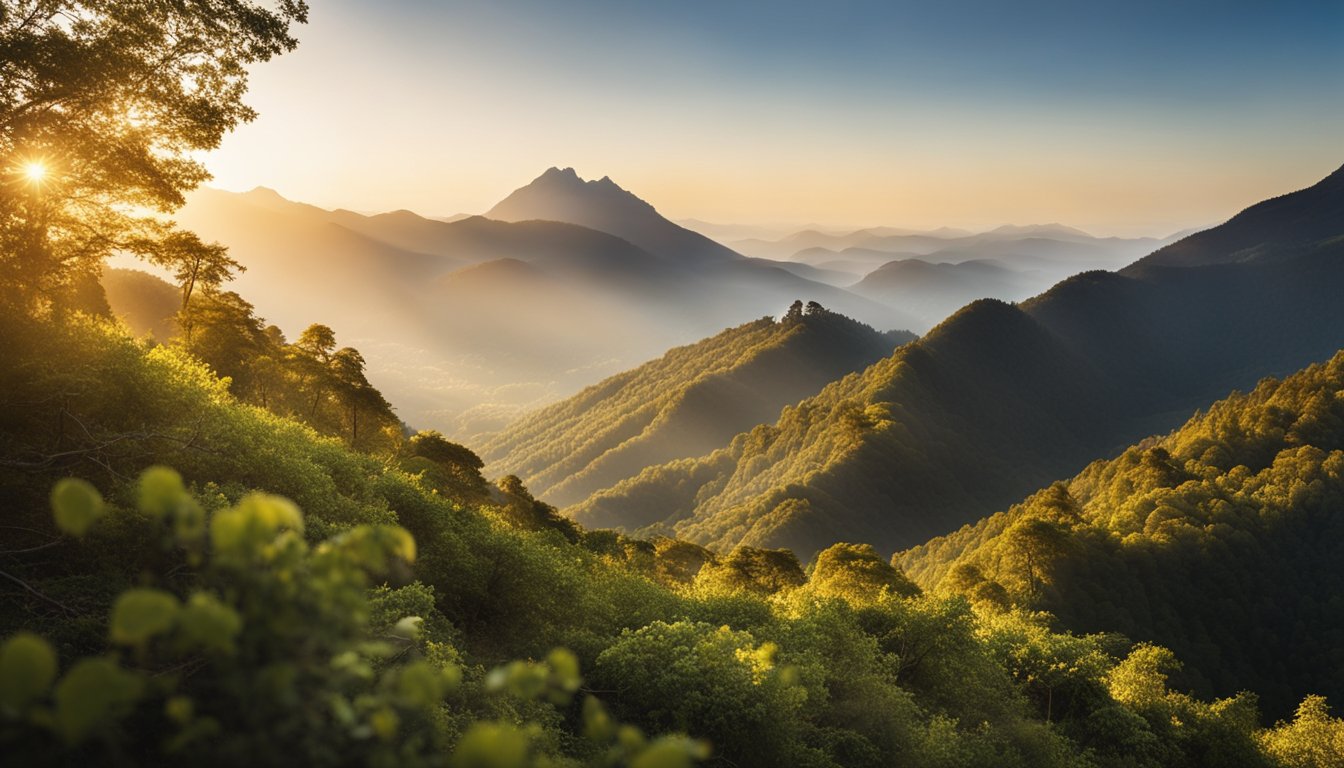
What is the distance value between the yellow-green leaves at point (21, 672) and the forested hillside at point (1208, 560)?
7252 cm

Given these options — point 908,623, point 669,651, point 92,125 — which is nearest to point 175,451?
point 92,125

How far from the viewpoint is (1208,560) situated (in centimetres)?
8144

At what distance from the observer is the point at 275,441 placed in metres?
26.3

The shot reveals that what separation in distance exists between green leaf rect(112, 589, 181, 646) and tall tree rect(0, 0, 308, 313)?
20.5m

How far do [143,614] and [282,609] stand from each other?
649 mm

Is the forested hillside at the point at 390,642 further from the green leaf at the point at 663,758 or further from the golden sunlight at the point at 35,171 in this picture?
the golden sunlight at the point at 35,171

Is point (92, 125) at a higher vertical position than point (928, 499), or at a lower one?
Answer: higher

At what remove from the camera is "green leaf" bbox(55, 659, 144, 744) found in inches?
125

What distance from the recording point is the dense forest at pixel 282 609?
3.69 metres

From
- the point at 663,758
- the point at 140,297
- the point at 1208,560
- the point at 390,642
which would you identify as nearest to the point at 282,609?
the point at 663,758

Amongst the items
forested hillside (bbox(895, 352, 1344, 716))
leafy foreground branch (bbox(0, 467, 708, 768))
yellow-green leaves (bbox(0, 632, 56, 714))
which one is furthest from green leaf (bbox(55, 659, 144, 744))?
forested hillside (bbox(895, 352, 1344, 716))

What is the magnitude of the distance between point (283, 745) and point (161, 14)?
2318 centimetres

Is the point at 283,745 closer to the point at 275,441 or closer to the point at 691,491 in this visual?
the point at 275,441

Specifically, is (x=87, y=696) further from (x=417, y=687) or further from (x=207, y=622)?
(x=417, y=687)
